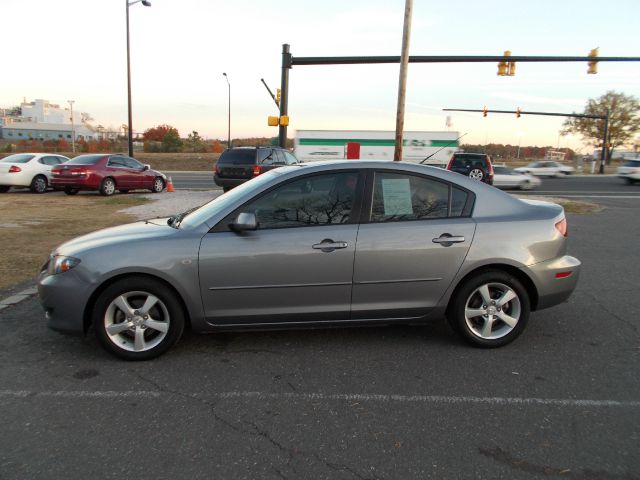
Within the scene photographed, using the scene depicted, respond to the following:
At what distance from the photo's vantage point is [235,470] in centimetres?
253

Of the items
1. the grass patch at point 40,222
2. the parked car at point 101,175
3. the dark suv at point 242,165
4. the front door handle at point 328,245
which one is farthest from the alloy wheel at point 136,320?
the parked car at point 101,175

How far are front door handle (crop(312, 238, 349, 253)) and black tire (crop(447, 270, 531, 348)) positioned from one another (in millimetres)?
1079

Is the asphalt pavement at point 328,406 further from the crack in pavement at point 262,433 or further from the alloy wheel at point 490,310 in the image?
the alloy wheel at point 490,310

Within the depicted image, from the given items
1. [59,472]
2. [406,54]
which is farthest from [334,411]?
[406,54]

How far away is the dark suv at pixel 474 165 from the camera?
68.3 ft

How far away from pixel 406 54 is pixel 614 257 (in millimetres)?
7853

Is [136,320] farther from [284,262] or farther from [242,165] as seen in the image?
[242,165]

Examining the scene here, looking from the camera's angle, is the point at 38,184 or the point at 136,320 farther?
the point at 38,184

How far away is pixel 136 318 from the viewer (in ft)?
12.3

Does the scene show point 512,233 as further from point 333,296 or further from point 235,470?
point 235,470

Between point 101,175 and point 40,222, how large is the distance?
6685 millimetres

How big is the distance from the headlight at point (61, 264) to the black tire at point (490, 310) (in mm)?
3019

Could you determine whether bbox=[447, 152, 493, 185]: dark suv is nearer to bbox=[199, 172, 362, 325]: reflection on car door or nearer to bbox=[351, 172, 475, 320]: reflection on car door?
bbox=[351, 172, 475, 320]: reflection on car door

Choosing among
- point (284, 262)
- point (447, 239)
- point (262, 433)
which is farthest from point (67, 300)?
point (447, 239)
